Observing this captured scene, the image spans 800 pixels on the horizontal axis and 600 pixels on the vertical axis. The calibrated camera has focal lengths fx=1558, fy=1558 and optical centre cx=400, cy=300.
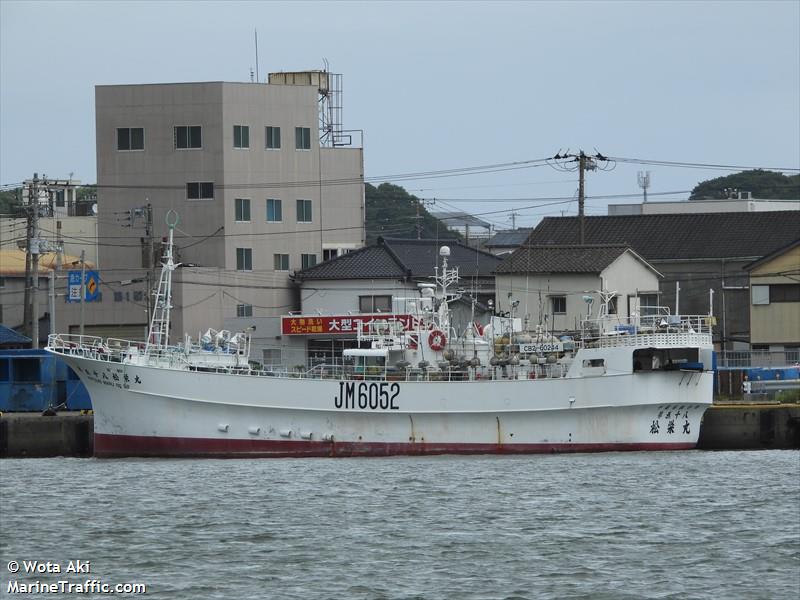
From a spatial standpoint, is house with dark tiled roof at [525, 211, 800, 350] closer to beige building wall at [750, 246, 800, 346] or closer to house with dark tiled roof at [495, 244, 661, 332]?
house with dark tiled roof at [495, 244, 661, 332]

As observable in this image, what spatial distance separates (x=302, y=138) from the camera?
7225cm

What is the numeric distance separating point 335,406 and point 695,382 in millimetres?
10968

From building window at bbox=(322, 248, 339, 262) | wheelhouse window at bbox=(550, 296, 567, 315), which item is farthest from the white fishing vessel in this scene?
building window at bbox=(322, 248, 339, 262)

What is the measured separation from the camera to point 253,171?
2795 inches

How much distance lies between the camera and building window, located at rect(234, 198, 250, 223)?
70.7 metres

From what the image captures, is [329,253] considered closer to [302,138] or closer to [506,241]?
[302,138]

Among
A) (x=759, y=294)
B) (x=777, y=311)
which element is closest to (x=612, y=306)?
(x=759, y=294)

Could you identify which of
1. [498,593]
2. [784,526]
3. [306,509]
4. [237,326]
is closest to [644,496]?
[784,526]

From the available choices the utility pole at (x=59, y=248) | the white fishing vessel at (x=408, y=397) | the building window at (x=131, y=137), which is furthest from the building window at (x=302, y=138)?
the white fishing vessel at (x=408, y=397)

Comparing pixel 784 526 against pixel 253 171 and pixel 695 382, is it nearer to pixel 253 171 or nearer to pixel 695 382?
pixel 695 382

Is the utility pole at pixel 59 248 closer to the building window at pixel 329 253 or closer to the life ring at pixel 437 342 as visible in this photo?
the building window at pixel 329 253

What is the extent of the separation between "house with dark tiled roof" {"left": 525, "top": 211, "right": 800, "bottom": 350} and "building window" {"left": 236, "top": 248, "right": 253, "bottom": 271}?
12.8 meters

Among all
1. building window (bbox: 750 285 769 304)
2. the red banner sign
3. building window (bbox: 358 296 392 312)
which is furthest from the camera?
building window (bbox: 358 296 392 312)

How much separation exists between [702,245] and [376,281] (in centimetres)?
1501
